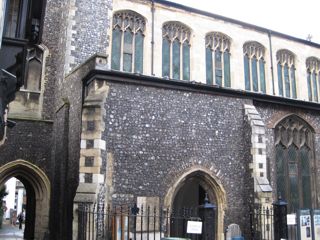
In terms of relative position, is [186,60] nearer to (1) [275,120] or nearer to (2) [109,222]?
(1) [275,120]

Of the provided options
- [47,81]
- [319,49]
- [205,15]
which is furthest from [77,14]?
[319,49]

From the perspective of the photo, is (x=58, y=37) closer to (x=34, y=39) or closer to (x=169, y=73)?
(x=169, y=73)

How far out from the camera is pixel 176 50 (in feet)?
63.3

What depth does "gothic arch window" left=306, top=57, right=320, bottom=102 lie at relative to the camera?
23.1 m

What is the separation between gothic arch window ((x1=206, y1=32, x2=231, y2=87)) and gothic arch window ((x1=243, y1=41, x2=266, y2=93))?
47.0 inches

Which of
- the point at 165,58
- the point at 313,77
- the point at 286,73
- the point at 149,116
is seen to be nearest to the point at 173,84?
the point at 149,116

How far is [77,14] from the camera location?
645 inches

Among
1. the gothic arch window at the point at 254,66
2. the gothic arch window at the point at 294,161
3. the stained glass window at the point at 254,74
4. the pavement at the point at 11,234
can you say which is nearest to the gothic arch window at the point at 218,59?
the gothic arch window at the point at 254,66

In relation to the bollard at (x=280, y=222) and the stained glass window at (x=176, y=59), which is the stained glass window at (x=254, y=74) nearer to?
the stained glass window at (x=176, y=59)

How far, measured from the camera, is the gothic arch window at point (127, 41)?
17828 mm

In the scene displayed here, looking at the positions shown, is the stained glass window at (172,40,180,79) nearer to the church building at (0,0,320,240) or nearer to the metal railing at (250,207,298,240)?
the church building at (0,0,320,240)

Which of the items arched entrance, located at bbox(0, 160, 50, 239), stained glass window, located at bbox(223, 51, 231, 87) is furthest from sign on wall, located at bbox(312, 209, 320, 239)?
stained glass window, located at bbox(223, 51, 231, 87)

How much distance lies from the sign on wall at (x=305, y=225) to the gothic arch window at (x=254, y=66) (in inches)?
440

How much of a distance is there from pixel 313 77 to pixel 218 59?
6.95 meters
